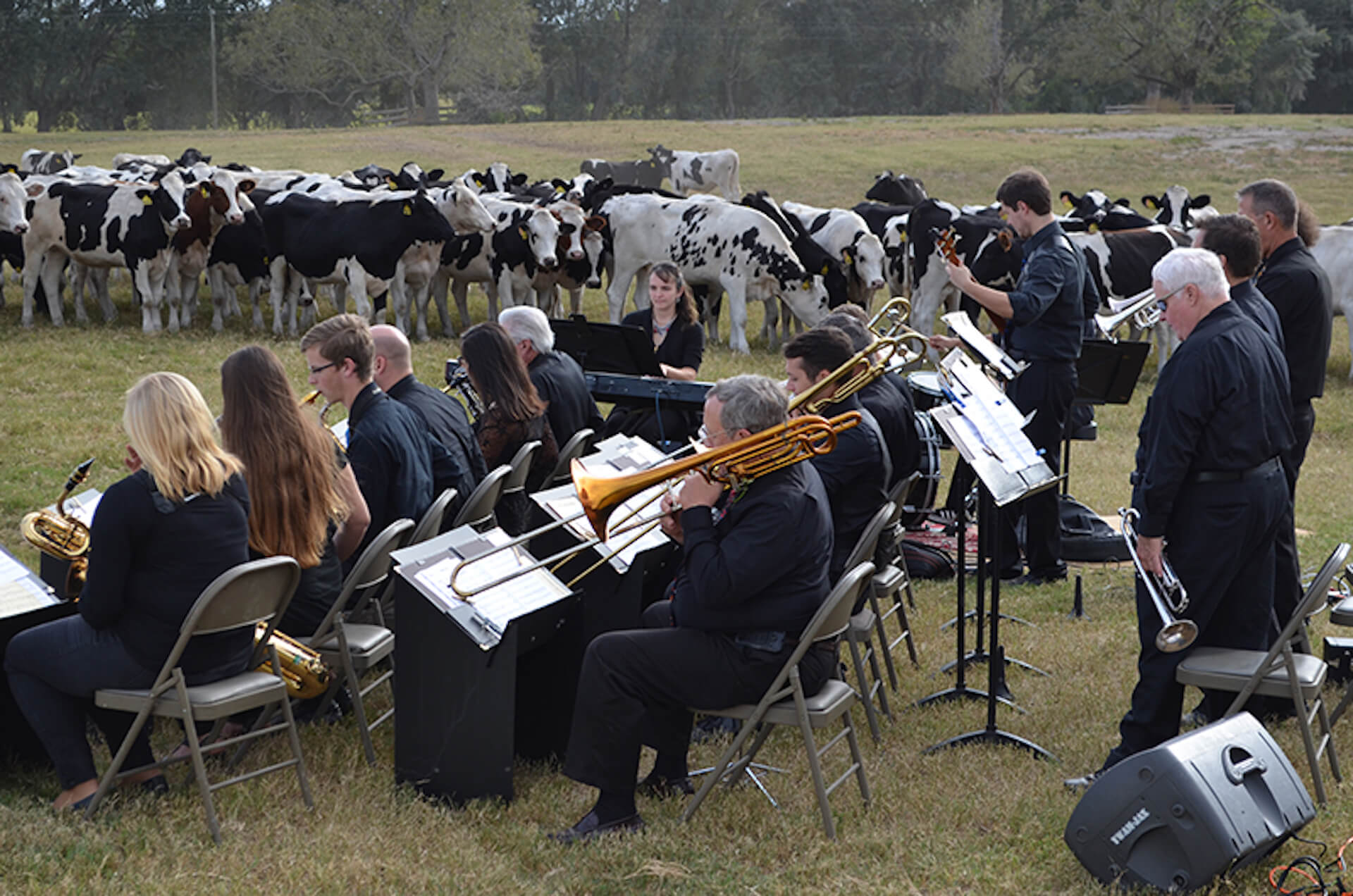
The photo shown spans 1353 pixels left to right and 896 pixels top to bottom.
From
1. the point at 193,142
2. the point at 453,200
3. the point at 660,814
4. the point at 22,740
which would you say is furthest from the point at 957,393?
the point at 193,142

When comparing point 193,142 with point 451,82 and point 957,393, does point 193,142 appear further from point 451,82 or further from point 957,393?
point 957,393

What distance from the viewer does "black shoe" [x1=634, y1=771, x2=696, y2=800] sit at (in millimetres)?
5195

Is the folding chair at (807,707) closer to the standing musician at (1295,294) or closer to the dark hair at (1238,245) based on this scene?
the dark hair at (1238,245)

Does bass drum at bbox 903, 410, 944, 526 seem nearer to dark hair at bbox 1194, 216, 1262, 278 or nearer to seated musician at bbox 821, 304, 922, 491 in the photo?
seated musician at bbox 821, 304, 922, 491

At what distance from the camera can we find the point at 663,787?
5.21 metres

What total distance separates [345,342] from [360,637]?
1.28m

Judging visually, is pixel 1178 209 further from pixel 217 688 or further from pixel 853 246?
pixel 217 688

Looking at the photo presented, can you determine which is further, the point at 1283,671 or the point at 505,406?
the point at 505,406

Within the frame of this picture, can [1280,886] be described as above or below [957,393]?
below

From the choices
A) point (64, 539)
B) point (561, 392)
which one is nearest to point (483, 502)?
point (561, 392)

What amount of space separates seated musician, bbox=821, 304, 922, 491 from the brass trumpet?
342cm

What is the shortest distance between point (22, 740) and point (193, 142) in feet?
129

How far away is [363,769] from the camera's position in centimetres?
534

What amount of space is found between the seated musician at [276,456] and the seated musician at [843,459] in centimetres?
201
